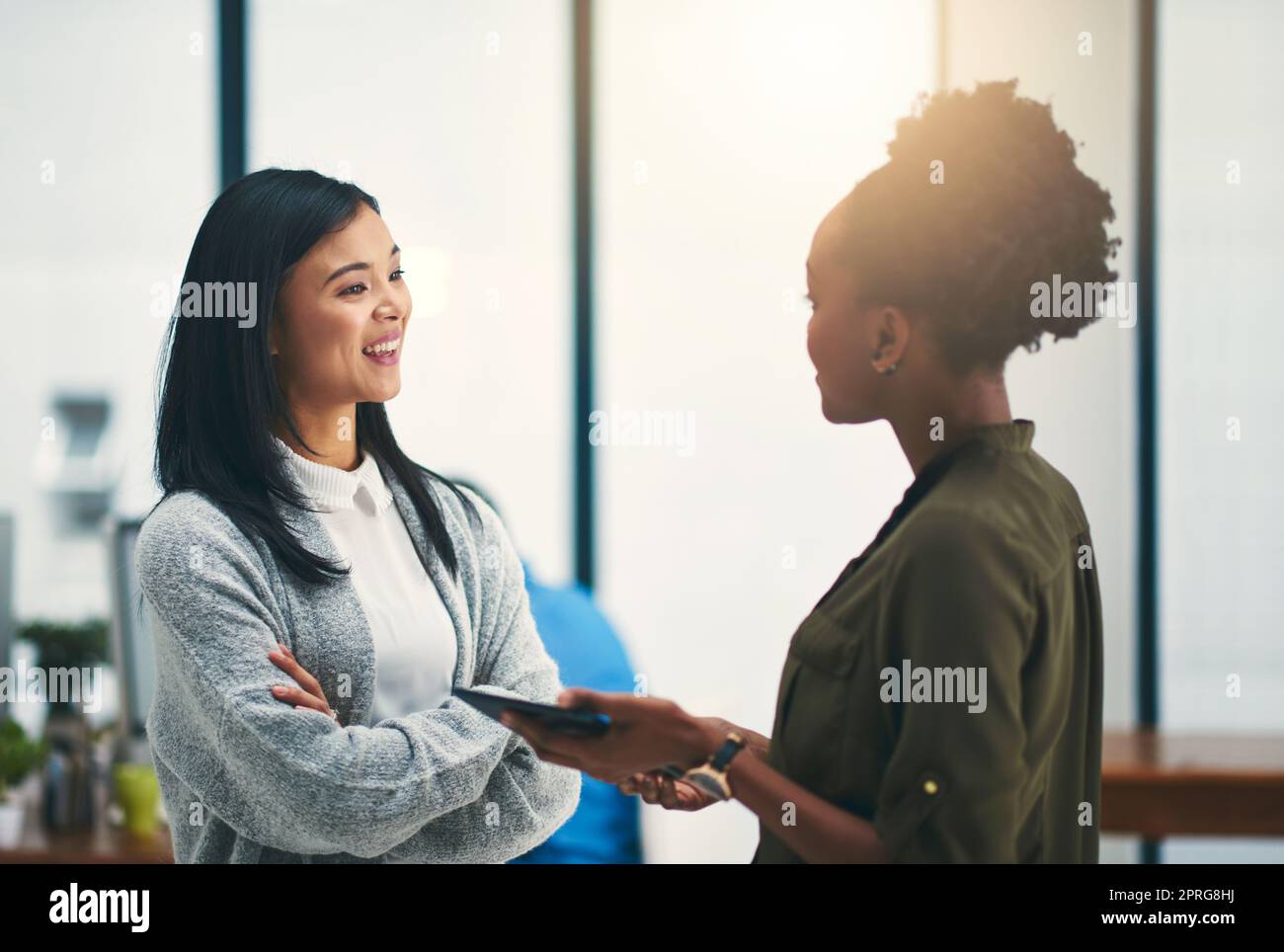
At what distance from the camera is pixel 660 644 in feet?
8.73

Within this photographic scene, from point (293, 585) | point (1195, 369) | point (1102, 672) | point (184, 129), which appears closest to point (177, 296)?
point (293, 585)

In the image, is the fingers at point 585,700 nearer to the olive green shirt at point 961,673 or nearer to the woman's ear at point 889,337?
the olive green shirt at point 961,673

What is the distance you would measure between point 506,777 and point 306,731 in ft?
0.85

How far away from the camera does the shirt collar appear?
1343 millimetres

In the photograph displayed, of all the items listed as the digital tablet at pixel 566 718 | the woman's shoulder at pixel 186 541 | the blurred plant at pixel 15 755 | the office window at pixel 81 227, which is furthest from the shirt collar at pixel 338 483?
the blurred plant at pixel 15 755

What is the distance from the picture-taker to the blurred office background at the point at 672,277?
1.75 meters

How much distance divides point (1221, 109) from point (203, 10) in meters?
2.49

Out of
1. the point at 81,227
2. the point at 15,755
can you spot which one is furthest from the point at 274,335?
the point at 81,227

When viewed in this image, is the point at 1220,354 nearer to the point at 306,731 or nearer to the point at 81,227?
the point at 306,731

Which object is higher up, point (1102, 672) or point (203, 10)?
point (203, 10)

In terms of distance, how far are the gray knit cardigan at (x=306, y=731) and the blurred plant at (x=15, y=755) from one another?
125 centimetres

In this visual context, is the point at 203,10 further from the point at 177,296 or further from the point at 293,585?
the point at 293,585

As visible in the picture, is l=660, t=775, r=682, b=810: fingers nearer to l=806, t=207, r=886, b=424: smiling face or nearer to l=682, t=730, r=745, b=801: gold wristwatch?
l=682, t=730, r=745, b=801: gold wristwatch
